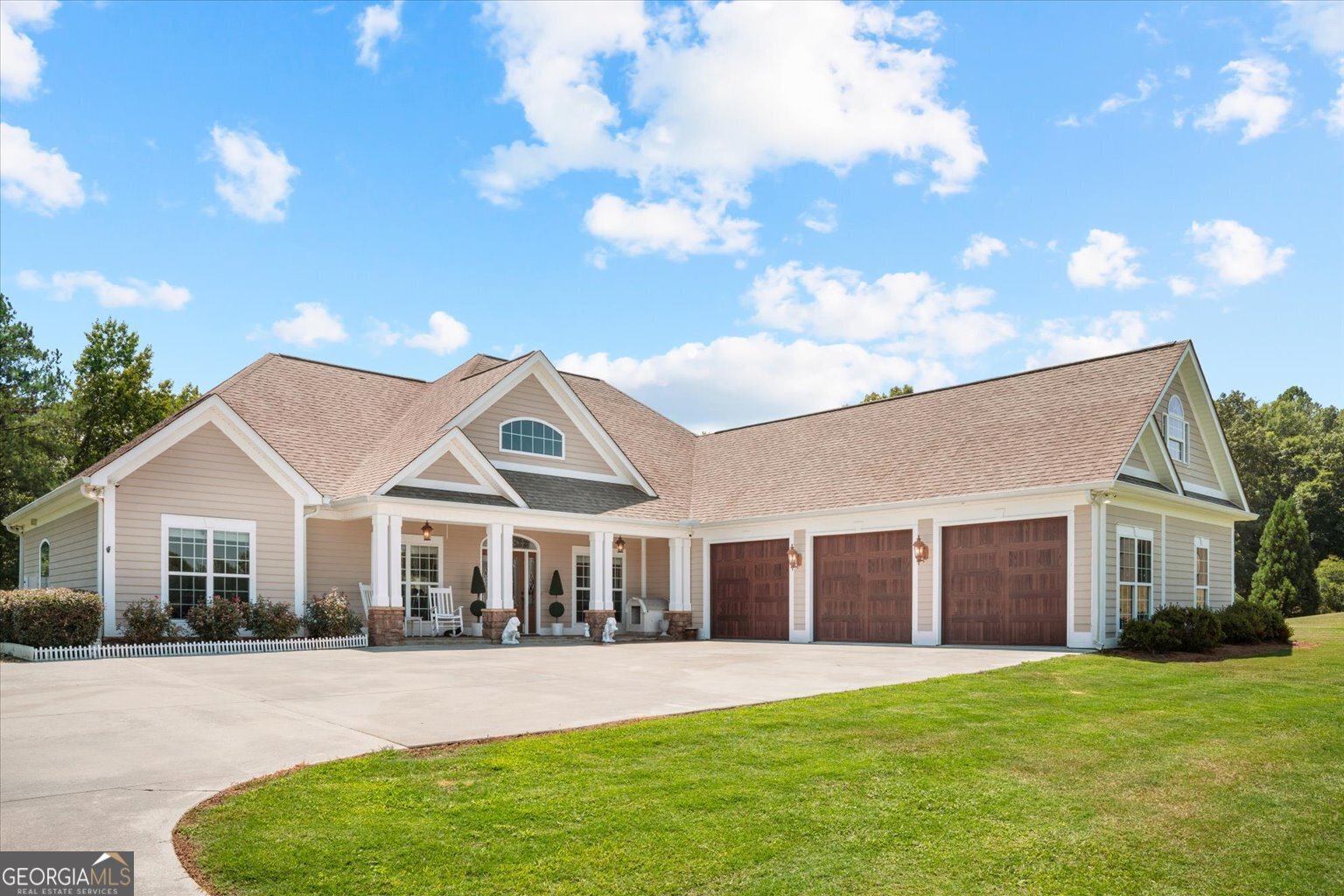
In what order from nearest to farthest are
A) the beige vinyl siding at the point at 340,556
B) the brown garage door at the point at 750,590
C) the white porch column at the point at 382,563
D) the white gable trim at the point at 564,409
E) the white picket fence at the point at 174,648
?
1. the white picket fence at the point at 174,648
2. the white porch column at the point at 382,563
3. the beige vinyl siding at the point at 340,556
4. the white gable trim at the point at 564,409
5. the brown garage door at the point at 750,590

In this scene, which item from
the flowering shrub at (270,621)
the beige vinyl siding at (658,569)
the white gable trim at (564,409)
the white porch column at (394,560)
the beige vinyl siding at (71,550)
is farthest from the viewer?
the beige vinyl siding at (658,569)

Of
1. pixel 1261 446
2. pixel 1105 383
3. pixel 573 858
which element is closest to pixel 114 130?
pixel 573 858

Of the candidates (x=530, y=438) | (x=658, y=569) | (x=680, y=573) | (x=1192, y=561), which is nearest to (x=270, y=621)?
(x=530, y=438)

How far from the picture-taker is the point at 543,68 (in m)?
15.0

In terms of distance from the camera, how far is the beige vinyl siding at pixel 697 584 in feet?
83.5

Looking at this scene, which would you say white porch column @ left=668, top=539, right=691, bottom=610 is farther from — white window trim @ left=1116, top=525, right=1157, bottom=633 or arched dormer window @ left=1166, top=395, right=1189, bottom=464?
arched dormer window @ left=1166, top=395, right=1189, bottom=464

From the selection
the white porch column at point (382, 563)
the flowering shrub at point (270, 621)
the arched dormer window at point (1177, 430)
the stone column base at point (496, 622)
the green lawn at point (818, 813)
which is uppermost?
the arched dormer window at point (1177, 430)

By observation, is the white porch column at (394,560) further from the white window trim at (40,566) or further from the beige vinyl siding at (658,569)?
the white window trim at (40,566)

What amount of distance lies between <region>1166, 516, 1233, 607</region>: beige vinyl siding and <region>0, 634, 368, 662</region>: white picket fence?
1702cm

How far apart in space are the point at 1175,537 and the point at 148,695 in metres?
19.6

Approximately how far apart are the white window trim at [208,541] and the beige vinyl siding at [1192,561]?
1903 cm

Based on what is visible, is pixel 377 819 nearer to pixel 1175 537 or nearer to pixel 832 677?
pixel 832 677

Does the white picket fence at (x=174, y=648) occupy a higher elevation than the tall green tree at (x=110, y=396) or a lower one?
lower

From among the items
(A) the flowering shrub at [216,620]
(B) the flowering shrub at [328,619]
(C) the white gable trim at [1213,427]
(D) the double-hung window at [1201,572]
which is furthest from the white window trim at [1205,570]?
(A) the flowering shrub at [216,620]
